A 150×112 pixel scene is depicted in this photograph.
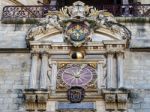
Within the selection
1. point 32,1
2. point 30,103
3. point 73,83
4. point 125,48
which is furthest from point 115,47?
point 32,1

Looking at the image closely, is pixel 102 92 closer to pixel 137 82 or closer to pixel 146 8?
pixel 137 82

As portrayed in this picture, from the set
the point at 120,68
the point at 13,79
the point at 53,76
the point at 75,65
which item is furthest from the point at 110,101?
the point at 13,79

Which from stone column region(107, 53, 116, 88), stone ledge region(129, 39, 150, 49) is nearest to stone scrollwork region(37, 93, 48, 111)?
stone column region(107, 53, 116, 88)

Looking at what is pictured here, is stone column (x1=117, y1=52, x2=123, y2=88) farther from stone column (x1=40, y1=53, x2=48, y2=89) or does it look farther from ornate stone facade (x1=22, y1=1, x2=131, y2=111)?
stone column (x1=40, y1=53, x2=48, y2=89)

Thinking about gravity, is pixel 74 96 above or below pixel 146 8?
below

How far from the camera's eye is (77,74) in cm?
1421

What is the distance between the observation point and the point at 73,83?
1408cm

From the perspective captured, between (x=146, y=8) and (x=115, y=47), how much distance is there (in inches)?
85.6

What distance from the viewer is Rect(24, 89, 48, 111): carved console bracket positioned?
13.6m

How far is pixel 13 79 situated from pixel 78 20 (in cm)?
205

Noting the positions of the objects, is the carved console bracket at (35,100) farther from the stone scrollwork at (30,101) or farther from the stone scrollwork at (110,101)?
the stone scrollwork at (110,101)

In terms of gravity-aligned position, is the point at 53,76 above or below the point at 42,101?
above

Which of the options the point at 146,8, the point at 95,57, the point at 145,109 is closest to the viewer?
the point at 145,109

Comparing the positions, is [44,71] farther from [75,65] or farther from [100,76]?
[100,76]
